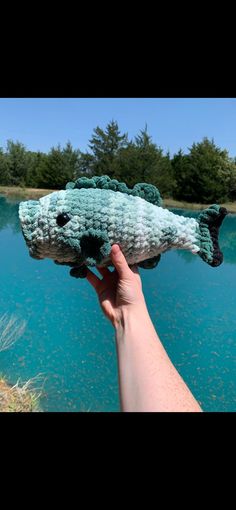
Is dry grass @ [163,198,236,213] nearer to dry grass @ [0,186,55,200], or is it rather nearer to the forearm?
dry grass @ [0,186,55,200]

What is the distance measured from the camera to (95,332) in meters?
5.14

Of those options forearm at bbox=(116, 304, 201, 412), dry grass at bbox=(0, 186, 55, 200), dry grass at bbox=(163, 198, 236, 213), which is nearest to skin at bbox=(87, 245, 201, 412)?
forearm at bbox=(116, 304, 201, 412)

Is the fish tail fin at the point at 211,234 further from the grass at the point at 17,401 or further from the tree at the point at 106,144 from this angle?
the tree at the point at 106,144

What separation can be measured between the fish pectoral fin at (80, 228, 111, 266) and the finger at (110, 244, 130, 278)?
3 cm

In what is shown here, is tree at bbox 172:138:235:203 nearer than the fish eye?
No

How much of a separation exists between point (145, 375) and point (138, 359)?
0.13 ft

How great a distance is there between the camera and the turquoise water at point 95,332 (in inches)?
159

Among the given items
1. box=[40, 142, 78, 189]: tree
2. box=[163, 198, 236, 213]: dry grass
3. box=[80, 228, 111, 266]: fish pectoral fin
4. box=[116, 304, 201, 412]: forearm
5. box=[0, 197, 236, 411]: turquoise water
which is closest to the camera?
box=[116, 304, 201, 412]: forearm

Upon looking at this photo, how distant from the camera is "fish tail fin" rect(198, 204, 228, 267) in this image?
3.51ft

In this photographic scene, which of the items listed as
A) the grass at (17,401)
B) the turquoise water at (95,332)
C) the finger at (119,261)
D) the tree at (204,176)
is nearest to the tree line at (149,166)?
the tree at (204,176)

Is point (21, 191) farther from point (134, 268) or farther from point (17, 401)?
point (134, 268)

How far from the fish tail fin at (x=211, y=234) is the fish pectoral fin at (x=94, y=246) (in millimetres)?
244
